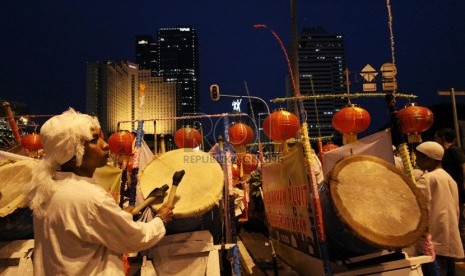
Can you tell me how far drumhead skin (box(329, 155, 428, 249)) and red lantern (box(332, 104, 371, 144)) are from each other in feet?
11.1

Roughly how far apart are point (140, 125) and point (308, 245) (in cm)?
288

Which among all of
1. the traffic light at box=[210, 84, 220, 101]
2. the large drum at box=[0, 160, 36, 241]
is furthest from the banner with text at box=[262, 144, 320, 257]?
the traffic light at box=[210, 84, 220, 101]

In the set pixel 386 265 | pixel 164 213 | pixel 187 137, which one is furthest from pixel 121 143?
pixel 386 265

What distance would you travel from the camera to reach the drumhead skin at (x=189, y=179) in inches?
164

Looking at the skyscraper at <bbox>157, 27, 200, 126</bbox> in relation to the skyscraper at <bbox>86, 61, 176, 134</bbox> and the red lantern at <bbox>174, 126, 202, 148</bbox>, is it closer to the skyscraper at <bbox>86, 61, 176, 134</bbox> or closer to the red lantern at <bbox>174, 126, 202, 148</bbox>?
the skyscraper at <bbox>86, 61, 176, 134</bbox>

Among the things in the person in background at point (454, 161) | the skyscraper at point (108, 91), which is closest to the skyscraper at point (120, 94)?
the skyscraper at point (108, 91)

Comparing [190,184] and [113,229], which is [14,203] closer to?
[190,184]

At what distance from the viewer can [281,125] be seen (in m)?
7.33

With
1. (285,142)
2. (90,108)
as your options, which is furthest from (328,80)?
(90,108)

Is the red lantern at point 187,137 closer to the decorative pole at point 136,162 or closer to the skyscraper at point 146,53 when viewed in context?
the decorative pole at point 136,162

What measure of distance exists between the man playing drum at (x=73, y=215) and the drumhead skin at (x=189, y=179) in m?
1.68

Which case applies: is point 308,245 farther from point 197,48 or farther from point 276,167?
point 197,48

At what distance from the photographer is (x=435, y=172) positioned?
462cm

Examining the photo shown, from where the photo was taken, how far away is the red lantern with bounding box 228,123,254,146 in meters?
9.48
